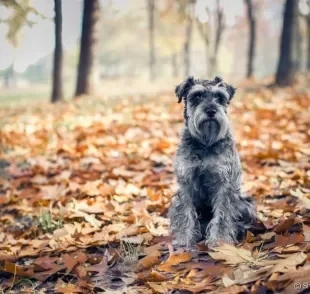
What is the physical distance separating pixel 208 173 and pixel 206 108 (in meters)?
0.59

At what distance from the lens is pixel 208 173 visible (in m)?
4.28

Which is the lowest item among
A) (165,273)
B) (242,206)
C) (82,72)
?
(165,273)

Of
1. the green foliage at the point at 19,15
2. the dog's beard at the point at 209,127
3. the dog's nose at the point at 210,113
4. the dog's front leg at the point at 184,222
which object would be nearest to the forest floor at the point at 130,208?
the dog's front leg at the point at 184,222

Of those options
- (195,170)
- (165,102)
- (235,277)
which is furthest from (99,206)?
(165,102)

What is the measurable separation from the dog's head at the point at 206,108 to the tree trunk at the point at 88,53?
433 inches

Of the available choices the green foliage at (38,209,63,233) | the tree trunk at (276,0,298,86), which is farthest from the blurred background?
the green foliage at (38,209,63,233)

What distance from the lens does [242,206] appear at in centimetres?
451

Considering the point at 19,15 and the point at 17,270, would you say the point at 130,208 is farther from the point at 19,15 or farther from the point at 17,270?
the point at 19,15

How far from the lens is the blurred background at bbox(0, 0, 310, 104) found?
8.30 metres

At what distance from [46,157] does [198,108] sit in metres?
4.41

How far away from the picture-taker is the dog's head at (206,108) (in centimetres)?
412

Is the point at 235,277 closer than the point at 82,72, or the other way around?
the point at 235,277

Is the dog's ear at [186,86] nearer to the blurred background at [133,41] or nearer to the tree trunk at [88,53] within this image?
the blurred background at [133,41]

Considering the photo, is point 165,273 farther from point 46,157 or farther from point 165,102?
point 165,102
